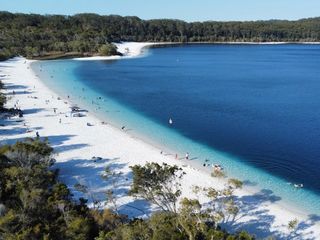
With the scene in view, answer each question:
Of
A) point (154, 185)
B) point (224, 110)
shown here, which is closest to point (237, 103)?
point (224, 110)

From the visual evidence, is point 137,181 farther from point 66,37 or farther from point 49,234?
point 66,37

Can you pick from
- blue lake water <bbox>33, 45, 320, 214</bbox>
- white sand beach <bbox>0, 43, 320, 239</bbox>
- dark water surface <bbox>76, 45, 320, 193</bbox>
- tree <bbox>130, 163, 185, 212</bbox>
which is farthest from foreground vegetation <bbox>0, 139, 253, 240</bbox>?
dark water surface <bbox>76, 45, 320, 193</bbox>

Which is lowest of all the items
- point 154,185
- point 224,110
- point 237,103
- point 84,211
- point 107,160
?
point 237,103

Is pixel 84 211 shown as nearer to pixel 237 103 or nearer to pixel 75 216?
pixel 75 216

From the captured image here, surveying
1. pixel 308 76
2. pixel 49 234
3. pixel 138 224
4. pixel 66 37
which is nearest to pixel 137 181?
pixel 138 224

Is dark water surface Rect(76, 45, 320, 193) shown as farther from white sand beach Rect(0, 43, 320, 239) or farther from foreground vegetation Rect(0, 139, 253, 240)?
foreground vegetation Rect(0, 139, 253, 240)

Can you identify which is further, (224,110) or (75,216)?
(224,110)

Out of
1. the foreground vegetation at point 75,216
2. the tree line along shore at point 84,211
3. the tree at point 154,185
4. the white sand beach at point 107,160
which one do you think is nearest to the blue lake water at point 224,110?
the white sand beach at point 107,160
